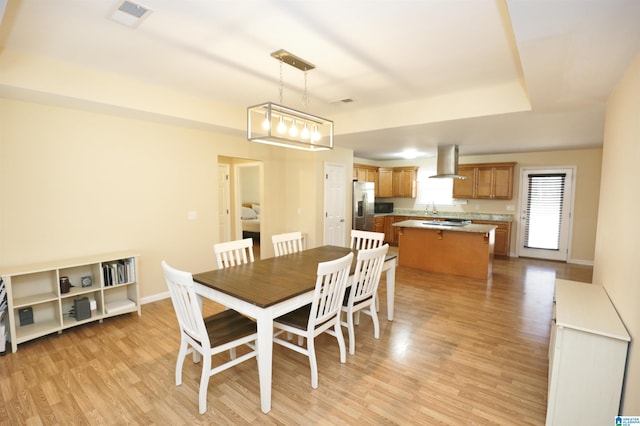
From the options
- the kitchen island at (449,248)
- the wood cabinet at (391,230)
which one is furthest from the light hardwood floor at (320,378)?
the wood cabinet at (391,230)

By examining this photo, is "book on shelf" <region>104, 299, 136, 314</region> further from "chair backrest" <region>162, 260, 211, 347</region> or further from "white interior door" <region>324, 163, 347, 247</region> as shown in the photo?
"white interior door" <region>324, 163, 347, 247</region>

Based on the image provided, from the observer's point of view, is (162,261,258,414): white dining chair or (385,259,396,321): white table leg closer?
(162,261,258,414): white dining chair

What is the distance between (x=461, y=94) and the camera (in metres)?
3.51

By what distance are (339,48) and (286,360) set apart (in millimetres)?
2667

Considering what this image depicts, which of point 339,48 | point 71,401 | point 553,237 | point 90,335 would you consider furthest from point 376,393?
point 553,237

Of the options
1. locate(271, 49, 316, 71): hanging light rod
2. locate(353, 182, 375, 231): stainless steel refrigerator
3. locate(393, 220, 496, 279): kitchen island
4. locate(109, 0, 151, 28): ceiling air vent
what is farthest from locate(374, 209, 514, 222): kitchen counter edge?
locate(109, 0, 151, 28): ceiling air vent

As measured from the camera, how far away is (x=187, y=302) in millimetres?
1963

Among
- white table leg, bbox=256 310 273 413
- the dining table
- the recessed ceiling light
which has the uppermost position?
the recessed ceiling light

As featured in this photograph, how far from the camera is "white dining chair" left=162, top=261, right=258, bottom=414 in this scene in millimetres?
1923

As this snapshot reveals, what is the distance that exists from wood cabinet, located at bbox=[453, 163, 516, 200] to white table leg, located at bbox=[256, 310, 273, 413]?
6.41m

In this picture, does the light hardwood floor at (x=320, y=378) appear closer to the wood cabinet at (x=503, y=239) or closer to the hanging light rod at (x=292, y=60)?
the hanging light rod at (x=292, y=60)

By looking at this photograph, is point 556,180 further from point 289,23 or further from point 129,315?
point 129,315

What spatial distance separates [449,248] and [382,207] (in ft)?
9.51

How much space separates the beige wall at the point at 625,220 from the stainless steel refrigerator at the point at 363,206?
4.38 m
